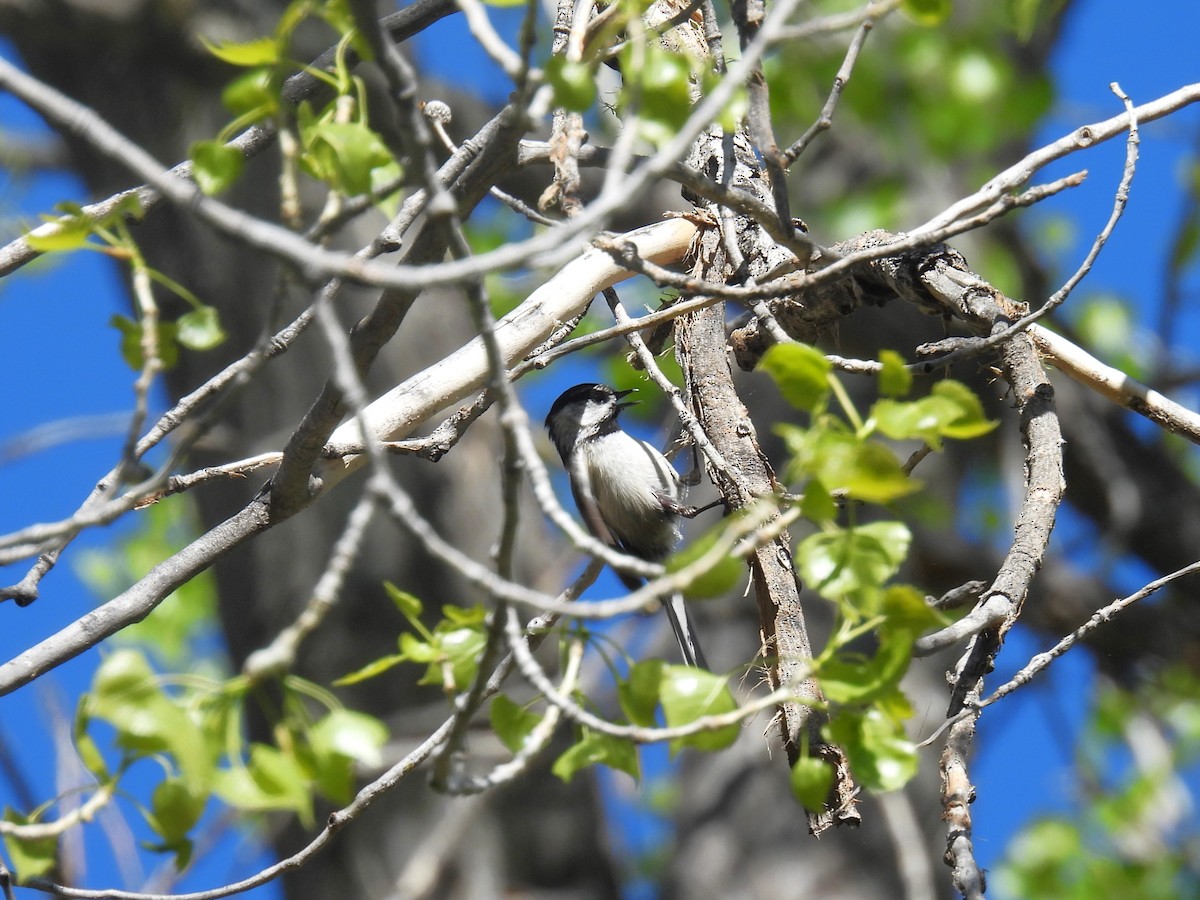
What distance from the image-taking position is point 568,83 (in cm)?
120

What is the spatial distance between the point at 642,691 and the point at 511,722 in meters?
0.21

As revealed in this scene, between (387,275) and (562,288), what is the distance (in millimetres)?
1760

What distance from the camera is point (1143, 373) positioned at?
6336 millimetres

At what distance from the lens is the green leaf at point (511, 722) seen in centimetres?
147

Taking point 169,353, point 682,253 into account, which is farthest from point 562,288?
point 169,353

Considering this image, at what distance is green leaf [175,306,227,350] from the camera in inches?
56.1

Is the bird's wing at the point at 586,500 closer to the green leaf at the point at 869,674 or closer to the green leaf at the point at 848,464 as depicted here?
the green leaf at the point at 869,674

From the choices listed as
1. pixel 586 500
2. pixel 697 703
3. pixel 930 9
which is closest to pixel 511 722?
pixel 697 703

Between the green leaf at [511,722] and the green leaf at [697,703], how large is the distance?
211 mm

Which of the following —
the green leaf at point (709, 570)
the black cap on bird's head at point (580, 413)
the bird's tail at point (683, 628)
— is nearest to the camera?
the green leaf at point (709, 570)

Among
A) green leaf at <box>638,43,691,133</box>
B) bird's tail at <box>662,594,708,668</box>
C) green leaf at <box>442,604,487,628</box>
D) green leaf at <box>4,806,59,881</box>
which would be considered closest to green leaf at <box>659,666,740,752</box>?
green leaf at <box>442,604,487,628</box>

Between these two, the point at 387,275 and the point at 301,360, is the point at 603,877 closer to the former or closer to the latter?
the point at 301,360

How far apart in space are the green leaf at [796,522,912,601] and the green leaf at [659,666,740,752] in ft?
0.56

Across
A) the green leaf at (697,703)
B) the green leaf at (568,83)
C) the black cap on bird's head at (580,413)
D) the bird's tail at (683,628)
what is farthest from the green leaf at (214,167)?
the black cap on bird's head at (580,413)
